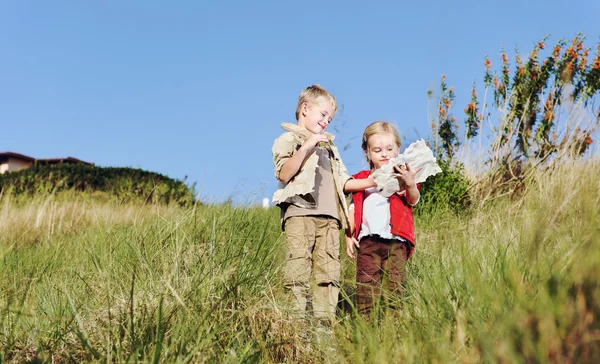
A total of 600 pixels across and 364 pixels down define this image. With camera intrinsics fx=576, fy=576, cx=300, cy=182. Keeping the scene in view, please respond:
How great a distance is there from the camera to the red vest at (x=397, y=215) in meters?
3.75

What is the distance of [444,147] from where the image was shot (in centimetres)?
862

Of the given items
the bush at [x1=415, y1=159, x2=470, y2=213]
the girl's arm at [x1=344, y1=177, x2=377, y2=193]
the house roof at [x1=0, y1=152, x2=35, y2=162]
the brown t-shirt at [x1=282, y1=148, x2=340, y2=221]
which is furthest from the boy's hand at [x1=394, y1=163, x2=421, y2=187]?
the house roof at [x1=0, y1=152, x2=35, y2=162]

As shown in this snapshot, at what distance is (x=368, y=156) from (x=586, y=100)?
18.0 feet

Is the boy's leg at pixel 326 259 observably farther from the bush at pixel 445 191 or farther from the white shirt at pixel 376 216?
the bush at pixel 445 191

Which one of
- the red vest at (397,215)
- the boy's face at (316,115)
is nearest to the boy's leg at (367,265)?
the red vest at (397,215)

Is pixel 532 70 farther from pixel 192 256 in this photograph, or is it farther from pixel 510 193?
pixel 192 256

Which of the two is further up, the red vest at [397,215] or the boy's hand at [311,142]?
the boy's hand at [311,142]

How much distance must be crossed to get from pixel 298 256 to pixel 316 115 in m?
0.99

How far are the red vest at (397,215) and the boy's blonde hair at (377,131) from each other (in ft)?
0.62

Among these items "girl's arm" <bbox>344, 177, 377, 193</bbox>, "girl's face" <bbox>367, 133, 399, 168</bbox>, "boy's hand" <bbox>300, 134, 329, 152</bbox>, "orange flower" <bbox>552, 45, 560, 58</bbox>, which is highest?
"orange flower" <bbox>552, 45, 560, 58</bbox>

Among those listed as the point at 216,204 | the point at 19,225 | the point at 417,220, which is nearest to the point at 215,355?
the point at 216,204

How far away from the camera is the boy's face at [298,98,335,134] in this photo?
403 cm

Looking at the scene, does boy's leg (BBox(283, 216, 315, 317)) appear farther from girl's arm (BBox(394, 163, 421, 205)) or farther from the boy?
girl's arm (BBox(394, 163, 421, 205))

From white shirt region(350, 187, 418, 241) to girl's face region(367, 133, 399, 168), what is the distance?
0.20m
